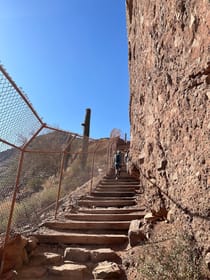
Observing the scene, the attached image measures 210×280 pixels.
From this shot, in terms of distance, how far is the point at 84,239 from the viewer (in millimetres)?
5430

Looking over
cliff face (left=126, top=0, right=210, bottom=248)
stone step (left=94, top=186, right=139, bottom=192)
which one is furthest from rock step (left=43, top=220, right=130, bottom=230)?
stone step (left=94, top=186, right=139, bottom=192)

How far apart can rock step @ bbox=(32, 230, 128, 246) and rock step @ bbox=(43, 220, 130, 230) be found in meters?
0.43

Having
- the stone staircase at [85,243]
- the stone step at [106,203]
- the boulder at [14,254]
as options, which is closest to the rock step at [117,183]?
the stone staircase at [85,243]

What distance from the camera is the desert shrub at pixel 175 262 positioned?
310 cm

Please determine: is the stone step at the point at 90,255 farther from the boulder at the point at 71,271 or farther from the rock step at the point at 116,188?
the rock step at the point at 116,188

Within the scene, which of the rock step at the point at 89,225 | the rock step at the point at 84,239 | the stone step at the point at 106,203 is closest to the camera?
the rock step at the point at 84,239

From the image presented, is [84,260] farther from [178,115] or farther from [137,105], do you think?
[137,105]

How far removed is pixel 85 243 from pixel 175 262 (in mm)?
2479

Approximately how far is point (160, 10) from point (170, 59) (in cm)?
126

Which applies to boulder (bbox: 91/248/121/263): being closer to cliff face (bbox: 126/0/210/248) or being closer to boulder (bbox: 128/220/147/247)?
boulder (bbox: 128/220/147/247)

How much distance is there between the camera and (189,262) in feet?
10.6

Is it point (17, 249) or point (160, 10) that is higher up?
point (160, 10)

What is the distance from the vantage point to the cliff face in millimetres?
3826

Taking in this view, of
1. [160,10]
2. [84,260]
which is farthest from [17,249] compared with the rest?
[160,10]
